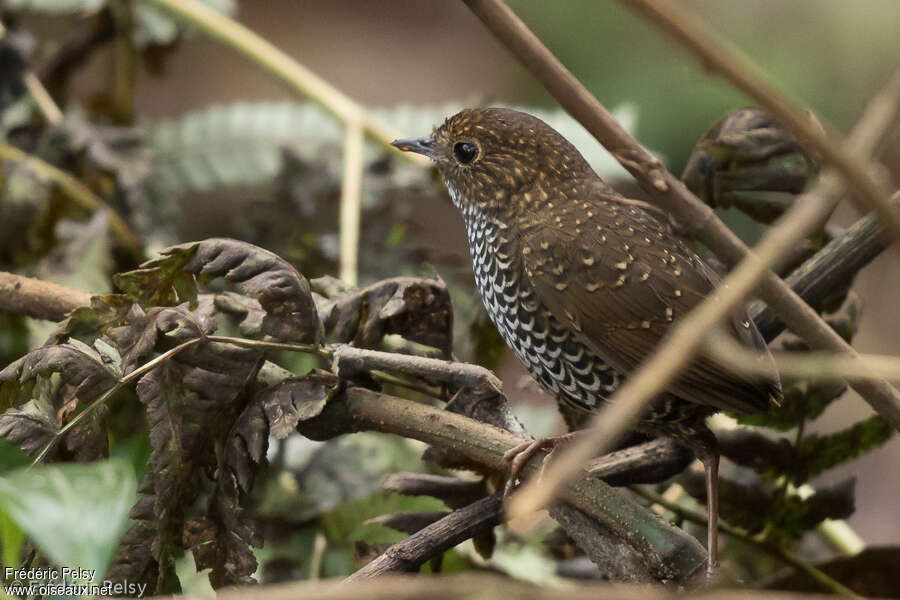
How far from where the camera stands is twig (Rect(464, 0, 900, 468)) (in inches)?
47.2

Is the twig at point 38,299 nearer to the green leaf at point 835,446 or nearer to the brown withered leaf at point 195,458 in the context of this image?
the brown withered leaf at point 195,458

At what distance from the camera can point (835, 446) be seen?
7.02 ft

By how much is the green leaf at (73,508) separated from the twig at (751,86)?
2.64 feet

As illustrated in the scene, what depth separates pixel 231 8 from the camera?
12.2ft

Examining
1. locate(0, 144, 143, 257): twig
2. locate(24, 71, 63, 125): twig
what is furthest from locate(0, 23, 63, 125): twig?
locate(0, 144, 143, 257): twig

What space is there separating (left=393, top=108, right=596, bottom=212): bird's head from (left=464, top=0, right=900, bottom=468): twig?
0.77 m

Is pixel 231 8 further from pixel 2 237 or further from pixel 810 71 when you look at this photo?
pixel 810 71

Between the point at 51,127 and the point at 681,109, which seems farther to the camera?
the point at 681,109

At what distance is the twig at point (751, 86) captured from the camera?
33.0 inches

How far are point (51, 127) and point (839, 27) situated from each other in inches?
164

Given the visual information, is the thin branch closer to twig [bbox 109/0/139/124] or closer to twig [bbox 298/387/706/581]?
twig [bbox 109/0/139/124]

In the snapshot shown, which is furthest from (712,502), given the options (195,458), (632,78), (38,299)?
(632,78)

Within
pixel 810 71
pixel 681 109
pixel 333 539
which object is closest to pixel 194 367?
pixel 333 539

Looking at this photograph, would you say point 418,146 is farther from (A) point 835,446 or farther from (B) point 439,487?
(A) point 835,446
